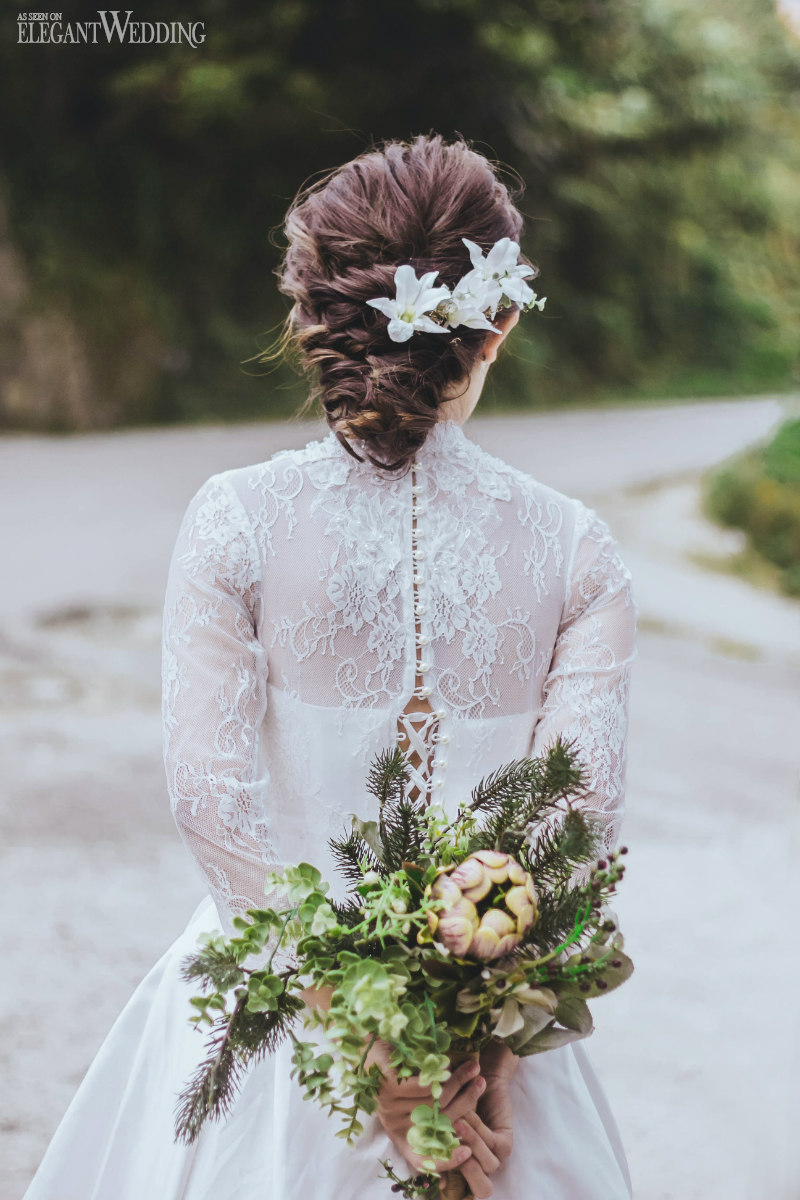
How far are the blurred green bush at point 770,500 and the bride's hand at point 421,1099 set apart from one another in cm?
765

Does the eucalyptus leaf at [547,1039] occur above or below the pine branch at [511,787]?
below

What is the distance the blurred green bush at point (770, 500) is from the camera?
859cm

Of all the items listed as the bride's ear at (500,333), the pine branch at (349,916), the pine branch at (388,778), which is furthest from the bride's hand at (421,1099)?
the bride's ear at (500,333)

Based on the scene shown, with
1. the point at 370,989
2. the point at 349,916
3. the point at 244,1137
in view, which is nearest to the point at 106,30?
the point at 244,1137

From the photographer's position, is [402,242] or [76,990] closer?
[402,242]

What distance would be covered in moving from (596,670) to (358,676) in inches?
9.9

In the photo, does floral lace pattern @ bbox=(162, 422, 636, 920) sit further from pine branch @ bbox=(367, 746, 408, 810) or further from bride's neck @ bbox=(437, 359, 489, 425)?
pine branch @ bbox=(367, 746, 408, 810)

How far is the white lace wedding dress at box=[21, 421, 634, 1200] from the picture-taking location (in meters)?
1.20

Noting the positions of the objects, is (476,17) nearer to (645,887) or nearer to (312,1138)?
(645,887)

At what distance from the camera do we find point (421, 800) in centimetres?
126

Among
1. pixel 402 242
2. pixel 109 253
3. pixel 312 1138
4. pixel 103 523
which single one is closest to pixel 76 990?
pixel 312 1138

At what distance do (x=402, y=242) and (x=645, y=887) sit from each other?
10.9ft

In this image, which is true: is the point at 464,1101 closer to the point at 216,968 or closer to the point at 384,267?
the point at 216,968

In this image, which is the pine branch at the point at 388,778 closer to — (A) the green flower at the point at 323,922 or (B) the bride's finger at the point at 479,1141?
(A) the green flower at the point at 323,922
